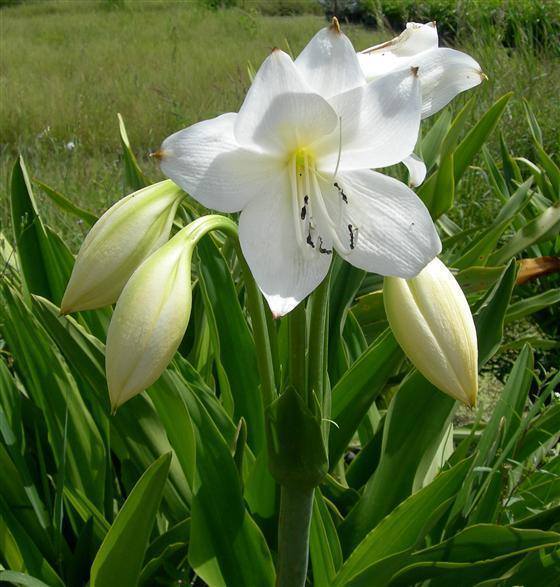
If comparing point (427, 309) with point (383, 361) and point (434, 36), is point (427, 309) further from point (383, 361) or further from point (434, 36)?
point (383, 361)

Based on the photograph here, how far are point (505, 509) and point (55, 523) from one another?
0.69 m

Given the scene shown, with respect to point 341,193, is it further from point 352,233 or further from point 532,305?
point 532,305

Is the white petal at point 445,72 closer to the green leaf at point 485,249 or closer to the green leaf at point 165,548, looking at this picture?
the green leaf at point 165,548

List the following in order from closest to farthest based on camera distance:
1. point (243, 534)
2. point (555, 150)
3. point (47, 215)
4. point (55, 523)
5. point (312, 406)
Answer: point (312, 406), point (243, 534), point (55, 523), point (47, 215), point (555, 150)

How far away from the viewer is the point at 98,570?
3.16 ft

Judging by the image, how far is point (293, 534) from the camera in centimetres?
95

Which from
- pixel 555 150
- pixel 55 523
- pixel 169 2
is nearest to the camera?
pixel 55 523

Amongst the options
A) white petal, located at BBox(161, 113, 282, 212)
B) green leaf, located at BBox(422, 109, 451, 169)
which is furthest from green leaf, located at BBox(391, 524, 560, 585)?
green leaf, located at BBox(422, 109, 451, 169)

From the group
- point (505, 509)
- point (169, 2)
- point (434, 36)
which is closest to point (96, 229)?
point (434, 36)

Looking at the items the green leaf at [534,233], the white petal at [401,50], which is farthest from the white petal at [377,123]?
the green leaf at [534,233]

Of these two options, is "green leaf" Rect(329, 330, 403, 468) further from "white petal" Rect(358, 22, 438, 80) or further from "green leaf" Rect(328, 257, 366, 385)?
"white petal" Rect(358, 22, 438, 80)

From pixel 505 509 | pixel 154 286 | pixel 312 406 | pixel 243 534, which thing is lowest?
pixel 505 509

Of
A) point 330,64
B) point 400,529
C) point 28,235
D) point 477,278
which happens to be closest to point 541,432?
point 400,529

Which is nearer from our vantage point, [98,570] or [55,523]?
[98,570]
